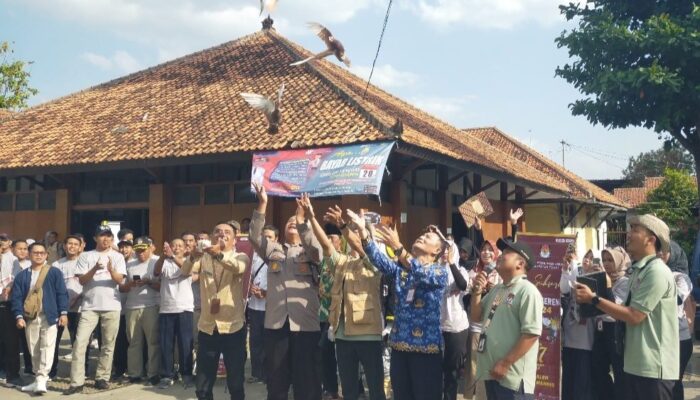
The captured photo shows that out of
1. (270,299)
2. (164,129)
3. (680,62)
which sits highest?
(680,62)

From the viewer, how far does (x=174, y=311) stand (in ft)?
23.6

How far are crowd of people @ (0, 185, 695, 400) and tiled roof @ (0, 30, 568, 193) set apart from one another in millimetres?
3557

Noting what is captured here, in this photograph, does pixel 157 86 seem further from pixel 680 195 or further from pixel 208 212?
pixel 680 195

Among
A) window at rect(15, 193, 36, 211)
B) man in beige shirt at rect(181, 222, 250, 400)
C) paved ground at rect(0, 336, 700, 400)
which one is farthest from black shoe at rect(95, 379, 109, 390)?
window at rect(15, 193, 36, 211)

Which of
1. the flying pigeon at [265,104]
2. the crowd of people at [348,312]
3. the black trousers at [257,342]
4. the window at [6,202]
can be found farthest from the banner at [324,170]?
the window at [6,202]

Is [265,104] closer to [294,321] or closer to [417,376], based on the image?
[294,321]

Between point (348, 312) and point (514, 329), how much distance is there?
1689 mm

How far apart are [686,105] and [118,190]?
11.8 meters

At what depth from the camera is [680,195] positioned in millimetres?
23281

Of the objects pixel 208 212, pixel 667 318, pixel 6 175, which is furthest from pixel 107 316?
pixel 6 175

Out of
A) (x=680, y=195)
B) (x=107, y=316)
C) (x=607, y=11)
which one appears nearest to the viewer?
(x=107, y=316)

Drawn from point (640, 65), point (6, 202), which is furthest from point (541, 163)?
point (6, 202)

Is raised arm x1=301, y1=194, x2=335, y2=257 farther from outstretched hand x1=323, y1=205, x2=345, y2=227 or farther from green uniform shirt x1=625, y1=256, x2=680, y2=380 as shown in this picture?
green uniform shirt x1=625, y1=256, x2=680, y2=380

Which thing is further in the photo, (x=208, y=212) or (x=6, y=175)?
(x=6, y=175)
